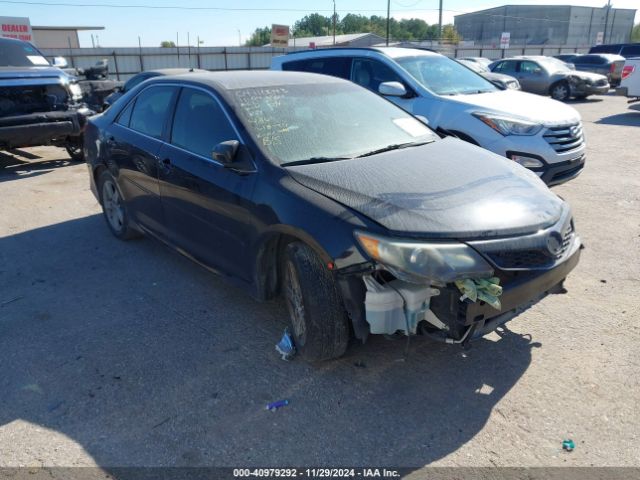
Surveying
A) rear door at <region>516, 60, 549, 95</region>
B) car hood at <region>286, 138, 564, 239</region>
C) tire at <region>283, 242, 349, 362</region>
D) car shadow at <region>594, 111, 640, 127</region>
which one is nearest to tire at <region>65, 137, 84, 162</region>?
car hood at <region>286, 138, 564, 239</region>

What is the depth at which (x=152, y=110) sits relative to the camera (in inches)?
180

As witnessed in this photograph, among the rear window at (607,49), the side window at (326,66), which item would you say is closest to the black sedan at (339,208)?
the side window at (326,66)

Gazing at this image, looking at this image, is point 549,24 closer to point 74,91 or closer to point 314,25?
point 314,25

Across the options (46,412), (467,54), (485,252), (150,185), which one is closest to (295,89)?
(150,185)

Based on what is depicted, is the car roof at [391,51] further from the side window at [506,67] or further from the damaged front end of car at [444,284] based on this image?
the side window at [506,67]

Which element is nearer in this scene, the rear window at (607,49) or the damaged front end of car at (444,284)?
the damaged front end of car at (444,284)

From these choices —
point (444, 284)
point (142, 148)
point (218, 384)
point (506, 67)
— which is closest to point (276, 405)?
point (218, 384)

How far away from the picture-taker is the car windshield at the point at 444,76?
6.85m

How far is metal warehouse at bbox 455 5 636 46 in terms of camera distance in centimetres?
8481

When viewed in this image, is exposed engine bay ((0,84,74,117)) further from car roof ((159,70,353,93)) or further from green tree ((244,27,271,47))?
green tree ((244,27,271,47))

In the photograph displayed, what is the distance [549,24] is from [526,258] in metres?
96.8

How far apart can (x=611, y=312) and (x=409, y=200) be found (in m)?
2.00

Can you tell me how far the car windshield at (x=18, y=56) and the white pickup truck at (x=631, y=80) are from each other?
1446 cm

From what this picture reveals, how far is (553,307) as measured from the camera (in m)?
3.88
